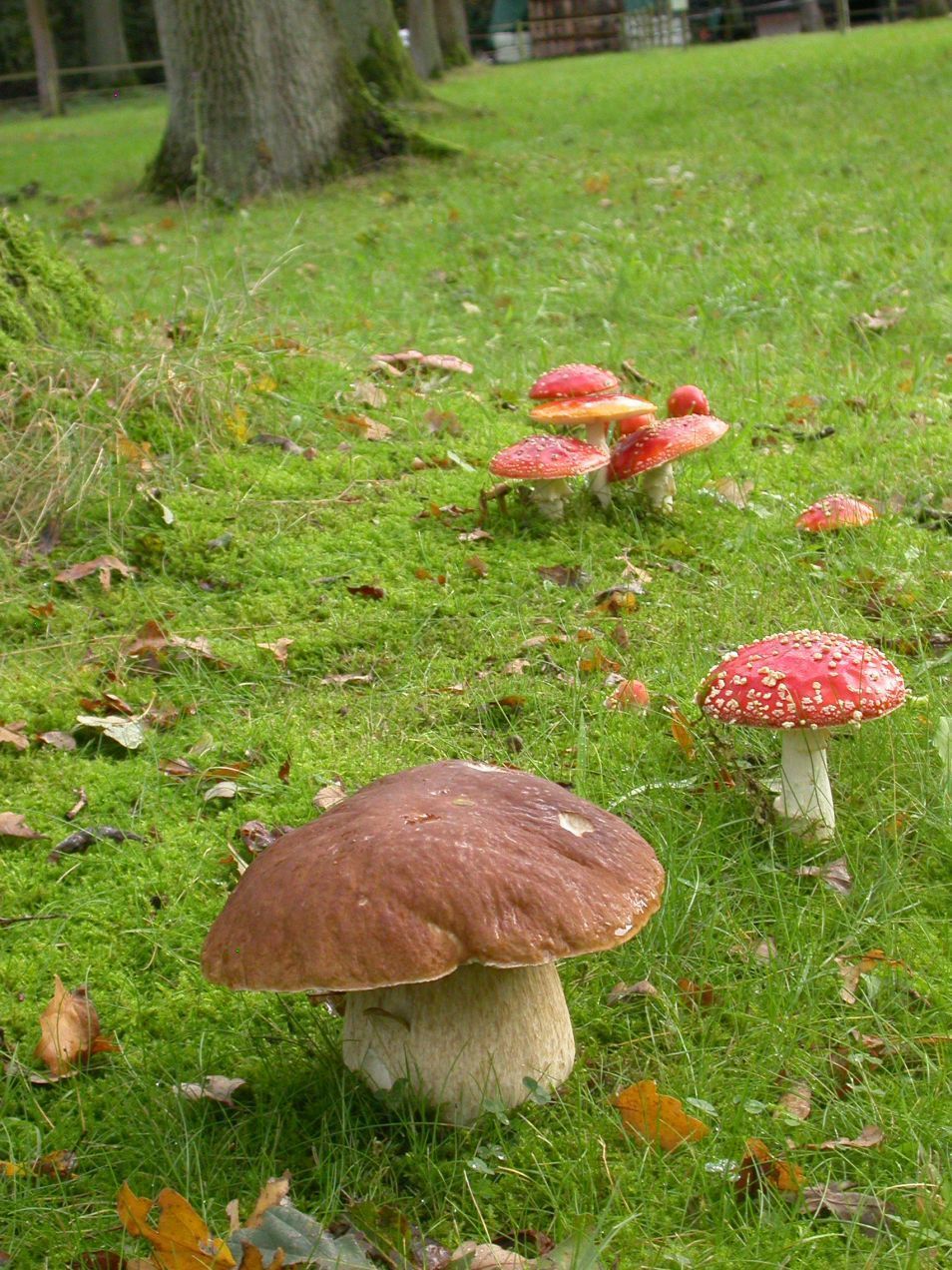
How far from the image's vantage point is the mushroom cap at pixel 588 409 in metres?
5.10

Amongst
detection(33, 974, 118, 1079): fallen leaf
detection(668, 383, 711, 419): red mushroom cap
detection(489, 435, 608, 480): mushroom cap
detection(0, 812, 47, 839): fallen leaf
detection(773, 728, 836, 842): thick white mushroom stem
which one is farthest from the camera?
detection(668, 383, 711, 419): red mushroom cap

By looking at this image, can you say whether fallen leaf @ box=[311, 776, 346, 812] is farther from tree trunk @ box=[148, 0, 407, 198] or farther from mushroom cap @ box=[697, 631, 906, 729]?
tree trunk @ box=[148, 0, 407, 198]

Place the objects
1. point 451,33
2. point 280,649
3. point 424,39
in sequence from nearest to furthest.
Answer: point 280,649 → point 424,39 → point 451,33

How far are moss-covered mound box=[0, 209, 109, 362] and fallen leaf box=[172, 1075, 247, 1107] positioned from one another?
13.2 ft

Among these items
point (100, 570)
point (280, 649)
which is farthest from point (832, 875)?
point (100, 570)

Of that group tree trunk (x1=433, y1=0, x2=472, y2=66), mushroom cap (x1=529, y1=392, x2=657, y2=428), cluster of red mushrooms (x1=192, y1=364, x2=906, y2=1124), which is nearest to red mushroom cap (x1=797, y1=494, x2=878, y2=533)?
mushroom cap (x1=529, y1=392, x2=657, y2=428)

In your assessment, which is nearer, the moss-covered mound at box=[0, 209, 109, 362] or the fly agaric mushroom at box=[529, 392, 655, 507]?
the fly agaric mushroom at box=[529, 392, 655, 507]

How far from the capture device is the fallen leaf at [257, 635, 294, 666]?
4.57m

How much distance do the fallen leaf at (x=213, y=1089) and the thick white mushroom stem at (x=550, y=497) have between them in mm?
3130

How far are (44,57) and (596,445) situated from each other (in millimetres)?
28898

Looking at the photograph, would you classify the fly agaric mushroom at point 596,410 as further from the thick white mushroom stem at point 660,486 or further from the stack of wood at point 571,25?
the stack of wood at point 571,25

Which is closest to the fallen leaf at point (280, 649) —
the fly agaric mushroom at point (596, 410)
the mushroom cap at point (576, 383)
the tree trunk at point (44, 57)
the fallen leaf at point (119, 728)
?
the fallen leaf at point (119, 728)

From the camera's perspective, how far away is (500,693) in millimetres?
4273

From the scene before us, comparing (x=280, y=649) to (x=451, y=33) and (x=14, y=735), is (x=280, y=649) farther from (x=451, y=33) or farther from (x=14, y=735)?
(x=451, y=33)
